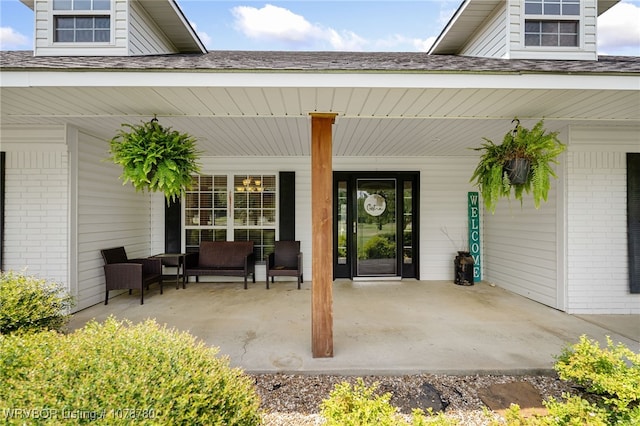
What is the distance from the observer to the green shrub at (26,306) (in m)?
2.30

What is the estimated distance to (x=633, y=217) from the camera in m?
4.04

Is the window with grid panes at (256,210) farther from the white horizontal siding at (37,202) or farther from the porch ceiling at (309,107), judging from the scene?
the white horizontal siding at (37,202)

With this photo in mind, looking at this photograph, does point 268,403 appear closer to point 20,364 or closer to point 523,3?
point 20,364

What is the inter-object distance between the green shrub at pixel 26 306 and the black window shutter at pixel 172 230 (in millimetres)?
3295

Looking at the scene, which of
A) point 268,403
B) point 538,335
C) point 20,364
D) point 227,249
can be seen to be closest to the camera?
point 20,364

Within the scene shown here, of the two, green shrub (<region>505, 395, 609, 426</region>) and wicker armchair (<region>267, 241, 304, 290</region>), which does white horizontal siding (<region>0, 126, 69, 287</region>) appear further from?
green shrub (<region>505, 395, 609, 426</region>)

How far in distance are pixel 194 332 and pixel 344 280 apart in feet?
10.7

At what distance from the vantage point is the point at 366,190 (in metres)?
6.10

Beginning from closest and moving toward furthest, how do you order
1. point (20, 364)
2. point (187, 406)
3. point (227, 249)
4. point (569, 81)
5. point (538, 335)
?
point (187, 406) < point (20, 364) < point (569, 81) < point (538, 335) < point (227, 249)

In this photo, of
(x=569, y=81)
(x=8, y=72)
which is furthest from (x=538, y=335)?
(x=8, y=72)

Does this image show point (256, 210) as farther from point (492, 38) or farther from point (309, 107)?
point (492, 38)

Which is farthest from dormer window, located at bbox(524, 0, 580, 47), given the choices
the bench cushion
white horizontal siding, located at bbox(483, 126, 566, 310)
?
the bench cushion

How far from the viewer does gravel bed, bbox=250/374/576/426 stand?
2.08 m

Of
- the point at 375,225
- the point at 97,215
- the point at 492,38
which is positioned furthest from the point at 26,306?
the point at 492,38
